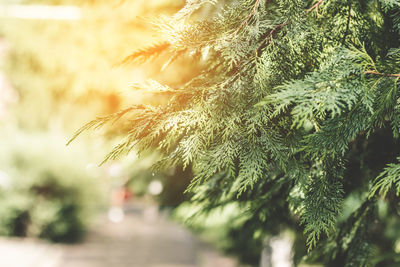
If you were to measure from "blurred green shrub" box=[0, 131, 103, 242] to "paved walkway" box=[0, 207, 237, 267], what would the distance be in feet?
1.33

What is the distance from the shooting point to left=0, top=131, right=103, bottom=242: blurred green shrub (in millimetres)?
9820

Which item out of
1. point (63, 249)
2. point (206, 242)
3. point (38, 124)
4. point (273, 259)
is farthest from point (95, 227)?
point (38, 124)

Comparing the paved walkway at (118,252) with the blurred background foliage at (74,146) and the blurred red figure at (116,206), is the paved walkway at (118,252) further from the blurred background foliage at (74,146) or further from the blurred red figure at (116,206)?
the blurred red figure at (116,206)

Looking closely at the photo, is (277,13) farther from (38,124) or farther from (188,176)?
(38,124)

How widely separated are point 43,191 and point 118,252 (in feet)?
8.19

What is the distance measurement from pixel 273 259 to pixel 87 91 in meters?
5.36

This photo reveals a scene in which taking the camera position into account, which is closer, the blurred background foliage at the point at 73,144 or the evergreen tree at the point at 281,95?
the evergreen tree at the point at 281,95

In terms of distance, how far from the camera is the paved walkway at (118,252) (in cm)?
854

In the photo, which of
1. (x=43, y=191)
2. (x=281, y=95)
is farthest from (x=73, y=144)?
(x=281, y=95)

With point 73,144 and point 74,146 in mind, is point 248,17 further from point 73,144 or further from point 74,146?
point 74,146

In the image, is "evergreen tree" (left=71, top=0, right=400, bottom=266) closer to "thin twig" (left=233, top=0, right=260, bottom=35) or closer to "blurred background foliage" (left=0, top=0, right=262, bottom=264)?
"thin twig" (left=233, top=0, right=260, bottom=35)

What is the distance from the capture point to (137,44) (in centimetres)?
689

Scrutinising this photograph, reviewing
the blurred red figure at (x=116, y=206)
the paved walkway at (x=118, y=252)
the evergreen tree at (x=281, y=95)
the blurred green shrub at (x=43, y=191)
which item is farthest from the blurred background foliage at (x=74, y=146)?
the evergreen tree at (x=281, y=95)

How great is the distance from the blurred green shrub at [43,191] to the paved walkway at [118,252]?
1.33 feet
